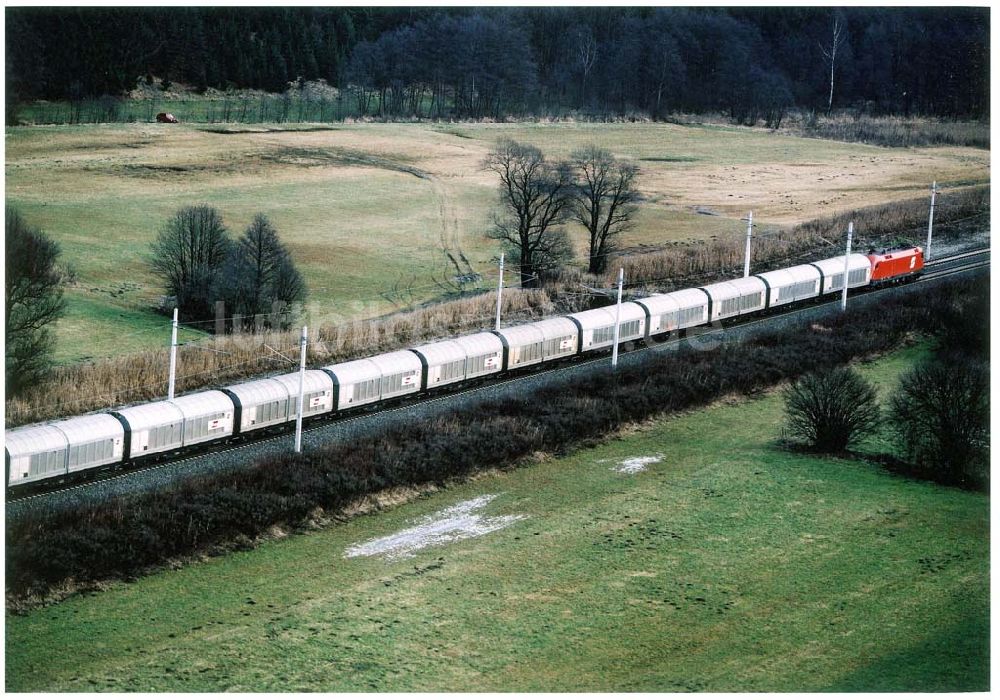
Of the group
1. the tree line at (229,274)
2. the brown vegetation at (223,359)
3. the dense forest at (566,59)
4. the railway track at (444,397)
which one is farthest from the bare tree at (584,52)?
the tree line at (229,274)

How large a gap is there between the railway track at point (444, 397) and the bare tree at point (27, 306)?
8179mm

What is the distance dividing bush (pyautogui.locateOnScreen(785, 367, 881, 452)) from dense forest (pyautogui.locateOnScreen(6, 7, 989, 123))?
91.9 ft

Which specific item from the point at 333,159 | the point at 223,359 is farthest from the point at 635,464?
the point at 333,159

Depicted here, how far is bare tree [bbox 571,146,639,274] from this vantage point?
2950 inches

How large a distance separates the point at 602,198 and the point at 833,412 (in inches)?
1369

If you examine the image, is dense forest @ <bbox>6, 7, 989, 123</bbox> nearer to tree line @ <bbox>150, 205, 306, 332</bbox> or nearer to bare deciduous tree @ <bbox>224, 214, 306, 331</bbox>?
tree line @ <bbox>150, 205, 306, 332</bbox>

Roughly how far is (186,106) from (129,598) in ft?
171

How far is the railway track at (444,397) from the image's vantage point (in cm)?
3994

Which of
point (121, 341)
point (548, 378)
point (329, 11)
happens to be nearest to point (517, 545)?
point (548, 378)

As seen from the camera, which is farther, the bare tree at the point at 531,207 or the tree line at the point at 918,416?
the bare tree at the point at 531,207

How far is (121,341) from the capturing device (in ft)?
185

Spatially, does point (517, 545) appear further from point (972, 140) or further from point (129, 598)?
point (972, 140)

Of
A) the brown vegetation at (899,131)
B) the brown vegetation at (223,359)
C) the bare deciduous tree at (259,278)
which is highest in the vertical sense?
the brown vegetation at (899,131)

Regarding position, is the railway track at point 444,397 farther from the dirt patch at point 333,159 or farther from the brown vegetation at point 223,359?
the dirt patch at point 333,159
